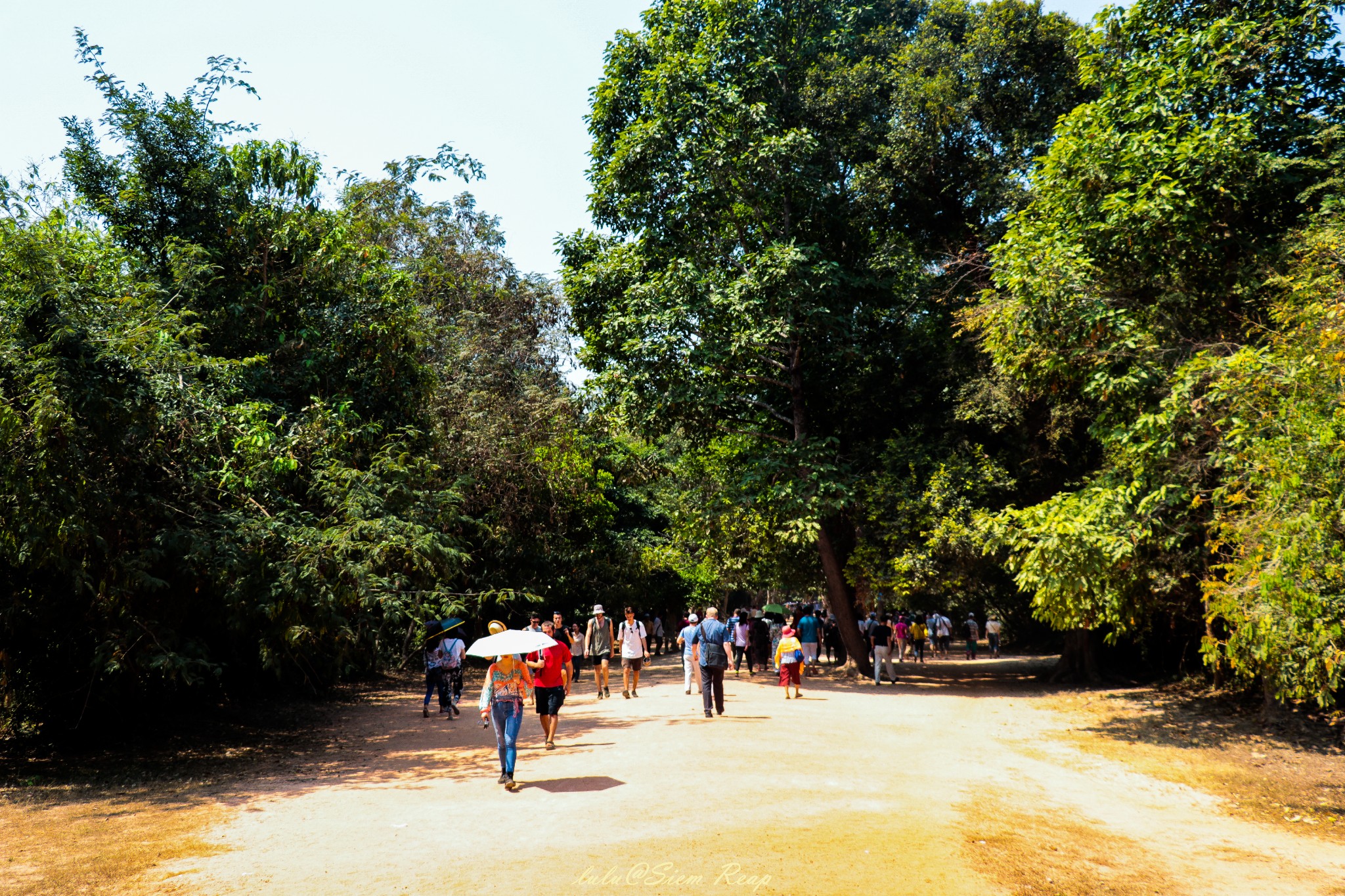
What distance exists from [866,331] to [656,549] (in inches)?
358

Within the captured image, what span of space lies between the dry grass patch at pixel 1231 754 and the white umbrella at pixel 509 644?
7582 mm

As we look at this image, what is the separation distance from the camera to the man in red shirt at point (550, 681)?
1110cm

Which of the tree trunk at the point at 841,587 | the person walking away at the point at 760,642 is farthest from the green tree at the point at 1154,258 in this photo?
the person walking away at the point at 760,642

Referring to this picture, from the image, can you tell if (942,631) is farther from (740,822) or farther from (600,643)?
(740,822)

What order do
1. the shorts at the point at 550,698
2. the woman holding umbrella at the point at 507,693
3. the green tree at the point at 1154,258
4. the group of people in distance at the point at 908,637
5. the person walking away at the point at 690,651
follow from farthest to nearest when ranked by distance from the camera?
→ the group of people in distance at the point at 908,637 < the person walking away at the point at 690,651 < the green tree at the point at 1154,258 < the shorts at the point at 550,698 < the woman holding umbrella at the point at 507,693

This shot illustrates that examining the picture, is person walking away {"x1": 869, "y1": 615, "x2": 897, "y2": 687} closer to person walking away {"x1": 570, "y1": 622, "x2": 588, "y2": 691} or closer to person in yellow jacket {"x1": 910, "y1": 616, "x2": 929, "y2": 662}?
person walking away {"x1": 570, "y1": 622, "x2": 588, "y2": 691}

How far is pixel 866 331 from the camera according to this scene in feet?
72.9

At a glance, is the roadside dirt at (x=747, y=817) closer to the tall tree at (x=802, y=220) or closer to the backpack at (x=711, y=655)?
the backpack at (x=711, y=655)

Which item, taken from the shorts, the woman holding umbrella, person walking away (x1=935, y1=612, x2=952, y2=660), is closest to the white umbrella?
the woman holding umbrella

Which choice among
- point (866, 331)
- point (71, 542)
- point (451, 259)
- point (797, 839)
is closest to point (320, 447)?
point (71, 542)

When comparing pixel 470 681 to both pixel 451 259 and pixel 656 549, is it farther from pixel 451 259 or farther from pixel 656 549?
pixel 451 259

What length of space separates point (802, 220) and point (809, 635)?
9.91 m

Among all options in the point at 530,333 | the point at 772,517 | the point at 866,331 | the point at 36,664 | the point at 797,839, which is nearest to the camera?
the point at 797,839

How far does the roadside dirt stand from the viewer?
21.5ft
